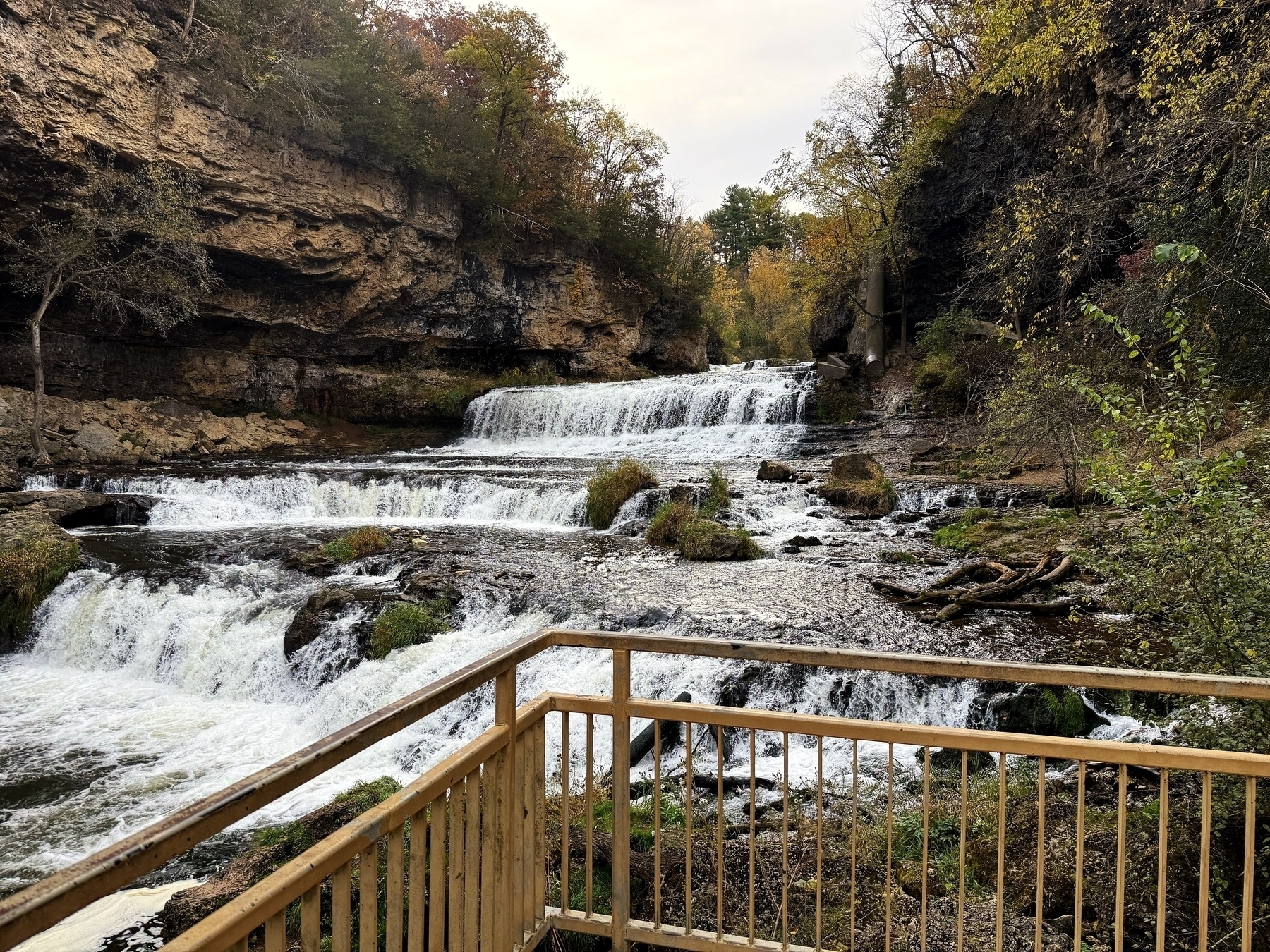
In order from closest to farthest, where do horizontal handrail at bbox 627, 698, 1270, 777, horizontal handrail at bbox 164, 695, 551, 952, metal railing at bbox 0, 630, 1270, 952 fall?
horizontal handrail at bbox 164, 695, 551, 952 → metal railing at bbox 0, 630, 1270, 952 → horizontal handrail at bbox 627, 698, 1270, 777

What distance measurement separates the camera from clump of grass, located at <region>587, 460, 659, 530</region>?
11.8m

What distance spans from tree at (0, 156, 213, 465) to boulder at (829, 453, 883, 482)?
52.7 feet

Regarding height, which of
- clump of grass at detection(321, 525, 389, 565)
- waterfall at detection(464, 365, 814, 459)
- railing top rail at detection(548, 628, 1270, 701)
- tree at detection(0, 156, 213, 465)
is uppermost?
tree at detection(0, 156, 213, 465)

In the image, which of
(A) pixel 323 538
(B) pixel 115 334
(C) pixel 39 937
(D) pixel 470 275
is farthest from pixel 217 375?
(C) pixel 39 937

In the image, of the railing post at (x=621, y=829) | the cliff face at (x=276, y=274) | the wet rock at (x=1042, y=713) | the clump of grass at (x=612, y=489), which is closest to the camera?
the railing post at (x=621, y=829)

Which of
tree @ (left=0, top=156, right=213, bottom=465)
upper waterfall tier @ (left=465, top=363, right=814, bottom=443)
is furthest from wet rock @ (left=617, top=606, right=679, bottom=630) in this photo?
tree @ (left=0, top=156, right=213, bottom=465)

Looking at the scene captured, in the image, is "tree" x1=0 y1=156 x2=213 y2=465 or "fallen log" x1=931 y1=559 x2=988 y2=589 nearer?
"fallen log" x1=931 y1=559 x2=988 y2=589

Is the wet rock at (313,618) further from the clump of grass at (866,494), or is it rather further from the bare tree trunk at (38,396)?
the bare tree trunk at (38,396)

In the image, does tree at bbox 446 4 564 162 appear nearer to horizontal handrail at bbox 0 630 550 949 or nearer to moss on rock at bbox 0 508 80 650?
moss on rock at bbox 0 508 80 650

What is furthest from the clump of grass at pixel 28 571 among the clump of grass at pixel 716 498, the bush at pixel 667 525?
the clump of grass at pixel 716 498

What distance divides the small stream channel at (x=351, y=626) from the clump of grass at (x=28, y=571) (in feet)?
0.58

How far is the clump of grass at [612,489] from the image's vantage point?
1177 cm

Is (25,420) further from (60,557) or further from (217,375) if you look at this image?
(60,557)

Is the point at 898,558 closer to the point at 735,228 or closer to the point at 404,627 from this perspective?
the point at 404,627
